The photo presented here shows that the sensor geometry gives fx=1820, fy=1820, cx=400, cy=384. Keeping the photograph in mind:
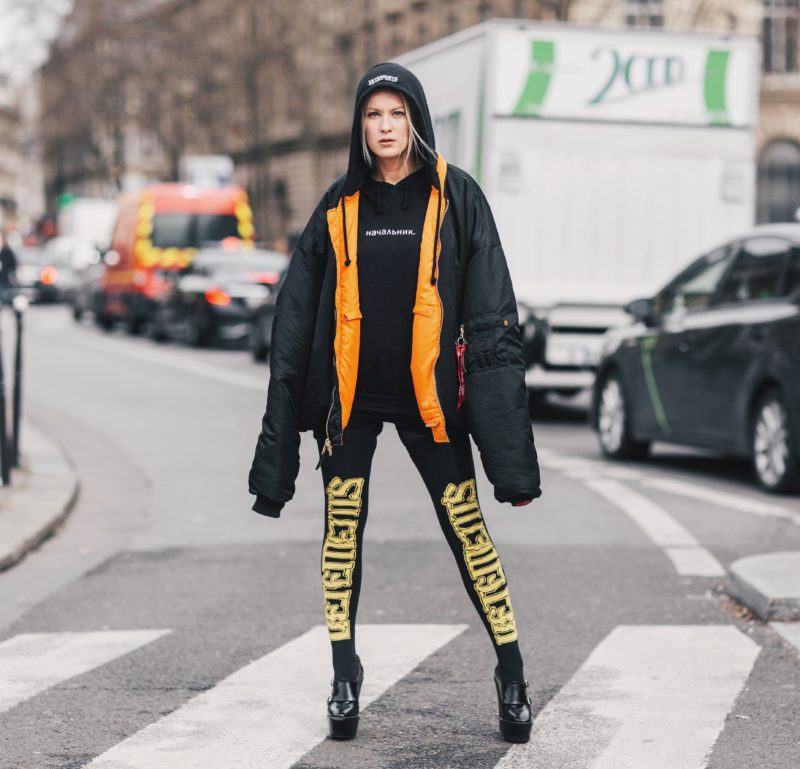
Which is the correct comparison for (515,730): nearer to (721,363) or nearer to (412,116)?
(412,116)

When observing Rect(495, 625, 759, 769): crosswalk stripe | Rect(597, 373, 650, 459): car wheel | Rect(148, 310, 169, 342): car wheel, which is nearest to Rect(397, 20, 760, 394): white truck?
Rect(597, 373, 650, 459): car wheel

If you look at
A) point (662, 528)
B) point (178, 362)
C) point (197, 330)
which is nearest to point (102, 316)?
point (197, 330)

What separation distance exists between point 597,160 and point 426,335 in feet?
36.8

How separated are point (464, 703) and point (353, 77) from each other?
133ft

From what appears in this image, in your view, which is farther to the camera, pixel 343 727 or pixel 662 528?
pixel 662 528

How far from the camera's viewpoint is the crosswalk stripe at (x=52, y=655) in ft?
18.5

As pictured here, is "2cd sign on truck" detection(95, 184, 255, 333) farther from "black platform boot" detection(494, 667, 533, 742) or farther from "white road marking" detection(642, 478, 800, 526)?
"black platform boot" detection(494, 667, 533, 742)

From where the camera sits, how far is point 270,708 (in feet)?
17.4

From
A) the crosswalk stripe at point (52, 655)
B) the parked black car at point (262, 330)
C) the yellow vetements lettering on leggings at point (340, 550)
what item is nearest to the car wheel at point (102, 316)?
the parked black car at point (262, 330)

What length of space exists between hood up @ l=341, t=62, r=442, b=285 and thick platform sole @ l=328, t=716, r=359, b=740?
1197mm

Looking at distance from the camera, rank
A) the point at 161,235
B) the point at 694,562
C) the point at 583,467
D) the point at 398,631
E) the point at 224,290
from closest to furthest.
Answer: the point at 398,631 < the point at 694,562 < the point at 583,467 < the point at 224,290 < the point at 161,235

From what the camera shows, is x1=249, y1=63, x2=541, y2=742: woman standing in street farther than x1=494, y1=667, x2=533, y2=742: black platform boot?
No

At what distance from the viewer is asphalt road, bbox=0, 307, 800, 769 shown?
16.1 ft

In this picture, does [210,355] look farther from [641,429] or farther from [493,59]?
[641,429]
